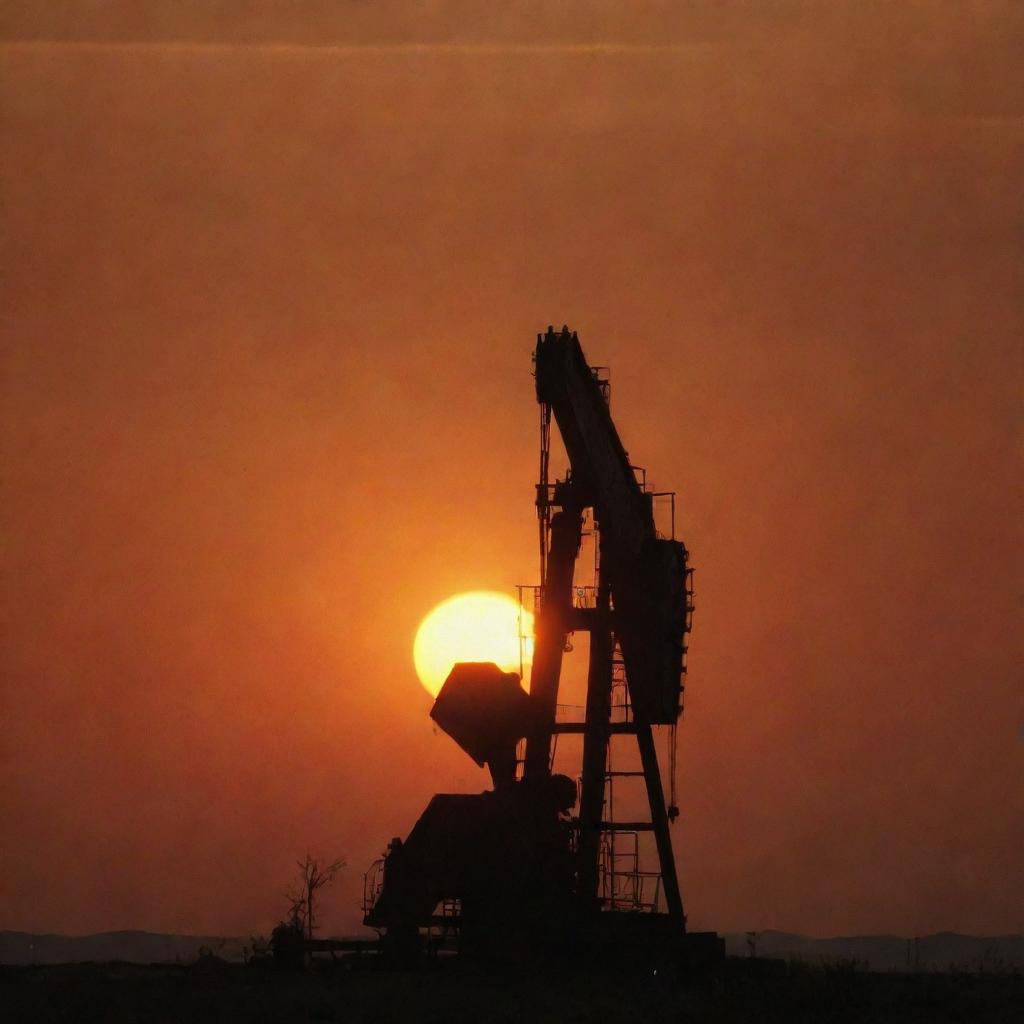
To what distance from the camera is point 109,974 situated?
28.5 m

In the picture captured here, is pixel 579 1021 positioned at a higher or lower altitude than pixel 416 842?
lower

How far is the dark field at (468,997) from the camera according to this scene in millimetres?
23812

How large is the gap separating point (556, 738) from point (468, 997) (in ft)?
31.3

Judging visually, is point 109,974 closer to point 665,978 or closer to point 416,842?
point 416,842

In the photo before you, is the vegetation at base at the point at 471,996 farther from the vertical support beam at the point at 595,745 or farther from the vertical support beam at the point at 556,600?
the vertical support beam at the point at 556,600

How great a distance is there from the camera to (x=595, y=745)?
3519 cm

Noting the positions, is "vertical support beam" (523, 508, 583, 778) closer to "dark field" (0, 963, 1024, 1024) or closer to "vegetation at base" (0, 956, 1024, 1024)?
"vegetation at base" (0, 956, 1024, 1024)

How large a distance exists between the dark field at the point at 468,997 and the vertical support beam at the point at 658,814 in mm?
5902

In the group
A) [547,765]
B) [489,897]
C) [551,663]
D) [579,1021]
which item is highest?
[551,663]

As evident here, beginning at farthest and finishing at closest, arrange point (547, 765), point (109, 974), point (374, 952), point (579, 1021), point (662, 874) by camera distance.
Result: 1. point (662, 874)
2. point (547, 765)
3. point (374, 952)
4. point (109, 974)
5. point (579, 1021)

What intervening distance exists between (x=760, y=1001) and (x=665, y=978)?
5.32 meters

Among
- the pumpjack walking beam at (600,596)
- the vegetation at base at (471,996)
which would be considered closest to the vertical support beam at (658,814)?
the pumpjack walking beam at (600,596)

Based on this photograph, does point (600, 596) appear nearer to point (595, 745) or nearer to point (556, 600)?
point (556, 600)

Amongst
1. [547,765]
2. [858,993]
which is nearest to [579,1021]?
[858,993]
